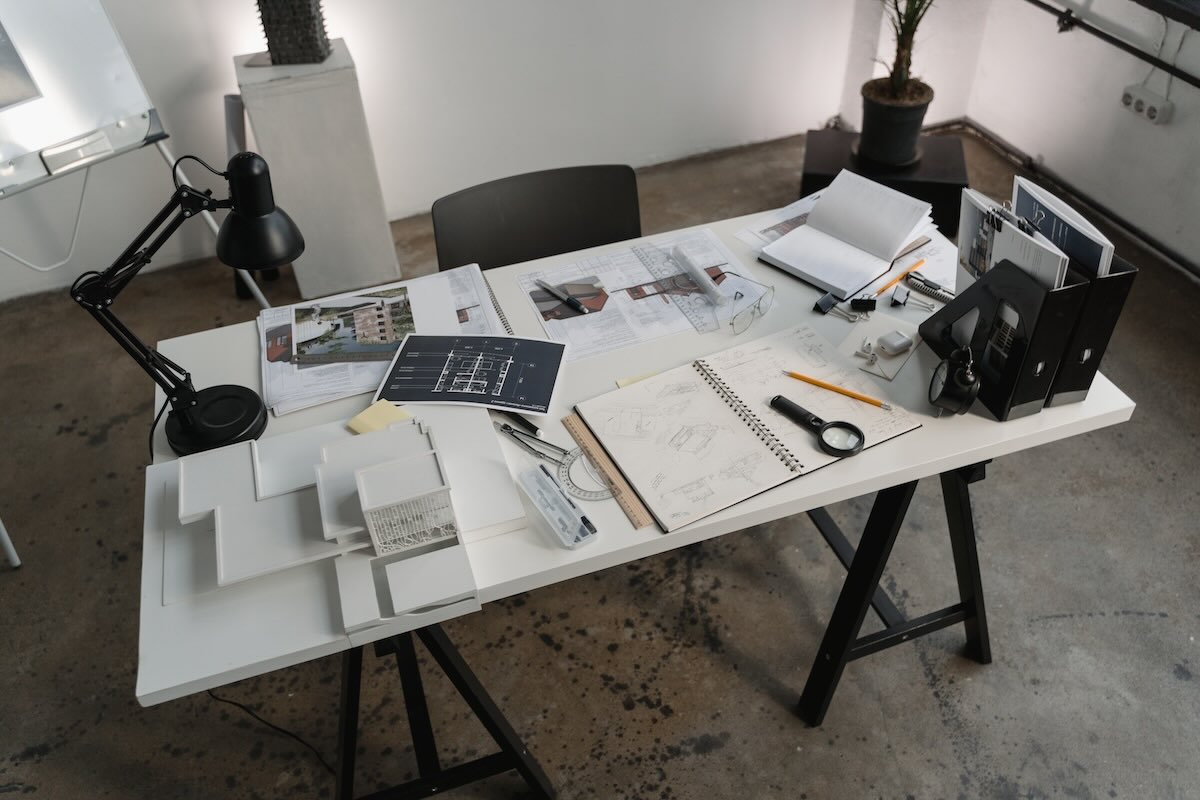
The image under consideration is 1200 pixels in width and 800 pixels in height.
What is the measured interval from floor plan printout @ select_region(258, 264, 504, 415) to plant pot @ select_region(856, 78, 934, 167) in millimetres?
1906

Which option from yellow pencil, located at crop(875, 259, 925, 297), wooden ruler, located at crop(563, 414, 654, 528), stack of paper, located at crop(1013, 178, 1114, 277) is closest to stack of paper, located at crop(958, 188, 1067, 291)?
stack of paper, located at crop(1013, 178, 1114, 277)

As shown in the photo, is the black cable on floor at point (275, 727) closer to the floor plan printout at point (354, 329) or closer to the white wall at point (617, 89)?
the floor plan printout at point (354, 329)

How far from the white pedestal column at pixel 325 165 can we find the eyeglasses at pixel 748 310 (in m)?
1.62

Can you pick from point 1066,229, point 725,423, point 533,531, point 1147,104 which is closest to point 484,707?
point 533,531

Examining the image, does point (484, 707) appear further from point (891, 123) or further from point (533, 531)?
point (891, 123)

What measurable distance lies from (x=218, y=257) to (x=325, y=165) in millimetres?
1619

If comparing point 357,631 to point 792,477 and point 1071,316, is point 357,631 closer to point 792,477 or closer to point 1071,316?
point 792,477

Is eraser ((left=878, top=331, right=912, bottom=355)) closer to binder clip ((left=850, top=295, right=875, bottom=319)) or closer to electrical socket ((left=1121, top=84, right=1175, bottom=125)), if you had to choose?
binder clip ((left=850, top=295, right=875, bottom=319))

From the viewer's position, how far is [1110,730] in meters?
1.86

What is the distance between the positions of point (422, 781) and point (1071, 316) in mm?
1363

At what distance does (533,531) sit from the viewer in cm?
131

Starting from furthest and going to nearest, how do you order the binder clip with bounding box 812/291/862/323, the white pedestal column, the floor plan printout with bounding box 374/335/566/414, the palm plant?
the palm plant, the white pedestal column, the binder clip with bounding box 812/291/862/323, the floor plan printout with bounding box 374/335/566/414

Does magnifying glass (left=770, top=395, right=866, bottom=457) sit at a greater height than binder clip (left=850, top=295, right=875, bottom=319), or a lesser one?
lesser

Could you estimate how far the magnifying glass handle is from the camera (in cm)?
143
